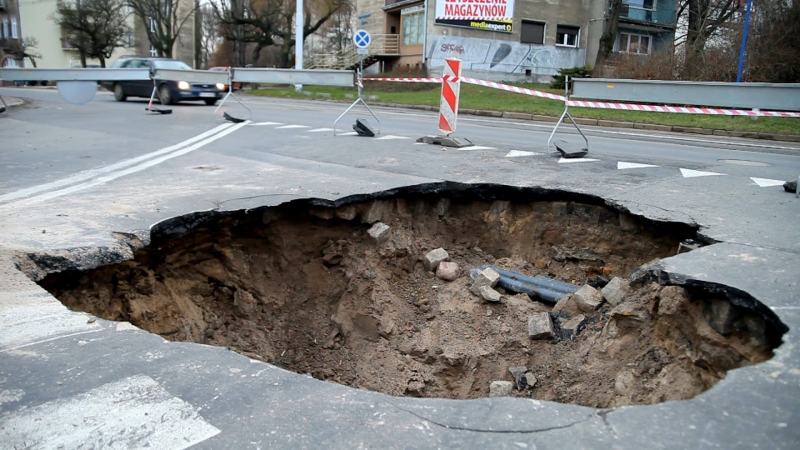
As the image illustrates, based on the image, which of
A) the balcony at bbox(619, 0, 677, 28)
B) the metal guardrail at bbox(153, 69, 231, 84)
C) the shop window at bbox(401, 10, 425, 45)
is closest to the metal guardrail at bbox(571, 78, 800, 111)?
the metal guardrail at bbox(153, 69, 231, 84)

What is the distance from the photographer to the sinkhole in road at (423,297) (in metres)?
A: 3.70

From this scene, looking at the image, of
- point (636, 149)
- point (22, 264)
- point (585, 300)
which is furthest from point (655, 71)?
point (22, 264)

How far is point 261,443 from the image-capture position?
197 cm

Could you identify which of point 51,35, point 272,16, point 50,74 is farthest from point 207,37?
point 50,74

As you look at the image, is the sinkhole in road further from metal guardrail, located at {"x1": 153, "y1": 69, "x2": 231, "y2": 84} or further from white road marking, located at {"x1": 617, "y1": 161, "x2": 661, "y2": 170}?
metal guardrail, located at {"x1": 153, "y1": 69, "x2": 231, "y2": 84}

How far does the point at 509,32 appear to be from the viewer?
116 ft

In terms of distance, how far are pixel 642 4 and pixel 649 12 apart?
2.36 feet

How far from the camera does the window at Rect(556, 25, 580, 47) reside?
122ft

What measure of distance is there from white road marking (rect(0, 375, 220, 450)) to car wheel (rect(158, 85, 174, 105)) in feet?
59.2

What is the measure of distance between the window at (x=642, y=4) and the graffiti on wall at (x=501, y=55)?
508cm

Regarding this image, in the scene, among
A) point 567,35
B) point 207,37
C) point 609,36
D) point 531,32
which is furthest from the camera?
point 207,37

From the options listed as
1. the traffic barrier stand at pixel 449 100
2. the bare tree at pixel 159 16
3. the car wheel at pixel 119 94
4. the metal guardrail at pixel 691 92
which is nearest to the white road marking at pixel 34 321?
the traffic barrier stand at pixel 449 100

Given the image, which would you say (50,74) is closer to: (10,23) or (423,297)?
(423,297)

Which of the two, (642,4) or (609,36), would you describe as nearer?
(609,36)
